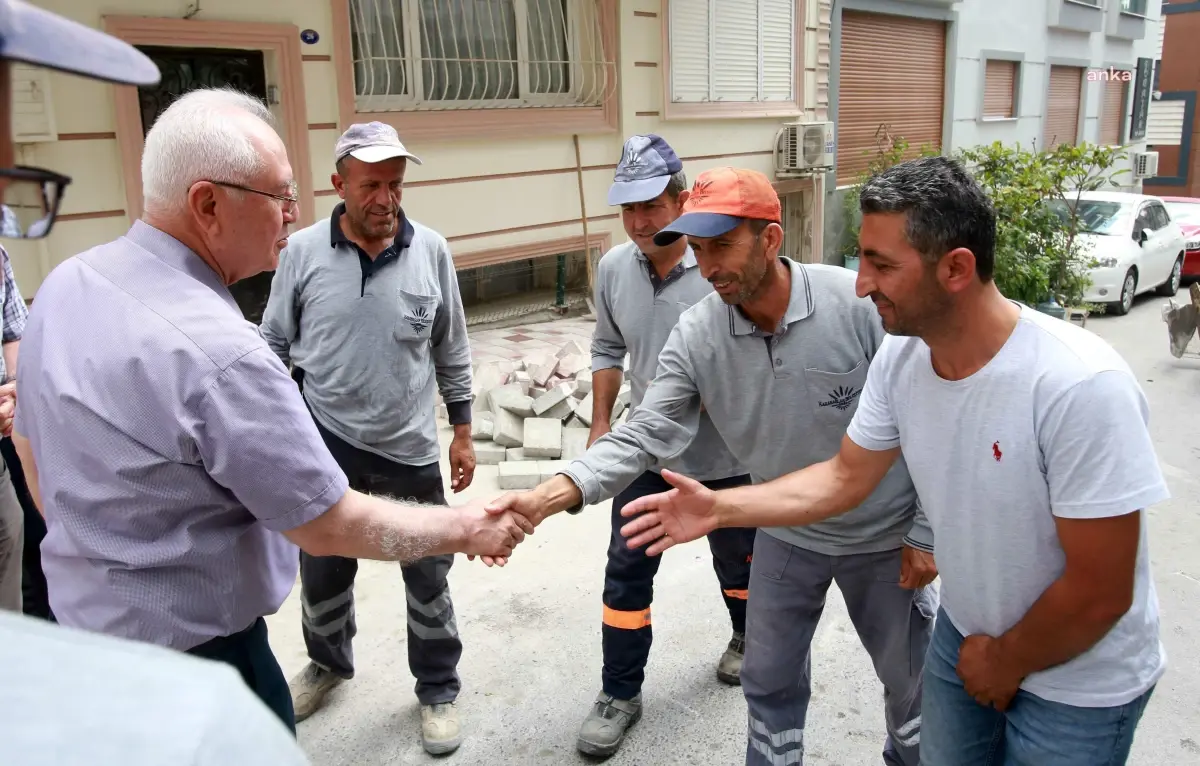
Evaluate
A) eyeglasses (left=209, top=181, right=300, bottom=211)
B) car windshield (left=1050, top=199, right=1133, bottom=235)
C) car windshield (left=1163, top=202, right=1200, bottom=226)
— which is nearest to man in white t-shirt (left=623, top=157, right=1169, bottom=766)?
eyeglasses (left=209, top=181, right=300, bottom=211)

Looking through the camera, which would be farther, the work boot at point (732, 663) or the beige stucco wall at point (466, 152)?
the beige stucco wall at point (466, 152)

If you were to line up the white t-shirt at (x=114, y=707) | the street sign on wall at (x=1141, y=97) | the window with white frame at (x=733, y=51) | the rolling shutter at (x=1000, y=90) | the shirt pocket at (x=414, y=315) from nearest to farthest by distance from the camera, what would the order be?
the white t-shirt at (x=114, y=707), the shirt pocket at (x=414, y=315), the window with white frame at (x=733, y=51), the rolling shutter at (x=1000, y=90), the street sign on wall at (x=1141, y=97)

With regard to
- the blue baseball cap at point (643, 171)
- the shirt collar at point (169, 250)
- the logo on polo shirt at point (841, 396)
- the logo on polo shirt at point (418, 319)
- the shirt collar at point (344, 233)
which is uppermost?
the blue baseball cap at point (643, 171)

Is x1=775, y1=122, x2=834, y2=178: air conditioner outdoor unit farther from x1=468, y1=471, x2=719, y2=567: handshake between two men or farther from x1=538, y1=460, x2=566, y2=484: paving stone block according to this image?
x1=468, y1=471, x2=719, y2=567: handshake between two men

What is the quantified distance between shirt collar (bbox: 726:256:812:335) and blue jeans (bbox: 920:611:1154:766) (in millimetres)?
903

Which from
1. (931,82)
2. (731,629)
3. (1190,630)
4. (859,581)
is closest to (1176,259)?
(931,82)

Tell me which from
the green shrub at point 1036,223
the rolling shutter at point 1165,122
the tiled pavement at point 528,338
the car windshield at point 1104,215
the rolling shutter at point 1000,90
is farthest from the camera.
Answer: the rolling shutter at point 1165,122

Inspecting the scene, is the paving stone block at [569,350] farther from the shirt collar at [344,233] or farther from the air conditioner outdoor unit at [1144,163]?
the air conditioner outdoor unit at [1144,163]

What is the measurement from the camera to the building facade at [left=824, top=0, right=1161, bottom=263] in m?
12.6

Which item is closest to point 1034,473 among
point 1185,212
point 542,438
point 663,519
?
point 663,519

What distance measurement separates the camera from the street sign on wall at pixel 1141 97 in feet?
70.0

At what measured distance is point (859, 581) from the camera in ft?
8.69

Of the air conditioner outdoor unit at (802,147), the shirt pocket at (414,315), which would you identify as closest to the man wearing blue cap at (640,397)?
the shirt pocket at (414,315)

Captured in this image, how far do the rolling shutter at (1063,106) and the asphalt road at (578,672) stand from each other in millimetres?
15356
